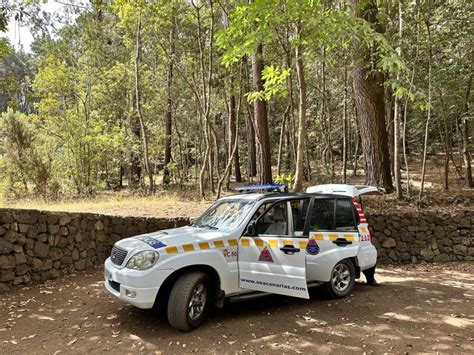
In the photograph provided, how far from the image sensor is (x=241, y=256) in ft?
16.4

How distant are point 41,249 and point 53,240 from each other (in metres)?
0.28

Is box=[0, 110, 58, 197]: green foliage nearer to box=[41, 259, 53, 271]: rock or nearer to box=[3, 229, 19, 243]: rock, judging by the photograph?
box=[41, 259, 53, 271]: rock

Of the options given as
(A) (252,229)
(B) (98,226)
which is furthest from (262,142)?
(A) (252,229)

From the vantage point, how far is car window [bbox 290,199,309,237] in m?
5.48

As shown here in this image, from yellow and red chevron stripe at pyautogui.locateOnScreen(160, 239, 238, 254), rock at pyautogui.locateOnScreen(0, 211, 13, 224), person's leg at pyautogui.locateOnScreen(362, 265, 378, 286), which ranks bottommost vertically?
person's leg at pyautogui.locateOnScreen(362, 265, 378, 286)

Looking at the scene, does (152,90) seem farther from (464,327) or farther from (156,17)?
(464,327)

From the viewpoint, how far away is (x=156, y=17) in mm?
15141

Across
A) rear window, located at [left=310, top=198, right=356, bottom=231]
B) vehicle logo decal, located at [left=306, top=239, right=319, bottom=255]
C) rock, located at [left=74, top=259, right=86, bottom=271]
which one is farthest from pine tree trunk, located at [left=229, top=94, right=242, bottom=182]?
vehicle logo decal, located at [left=306, top=239, right=319, bottom=255]

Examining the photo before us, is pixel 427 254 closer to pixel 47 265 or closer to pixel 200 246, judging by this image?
pixel 200 246

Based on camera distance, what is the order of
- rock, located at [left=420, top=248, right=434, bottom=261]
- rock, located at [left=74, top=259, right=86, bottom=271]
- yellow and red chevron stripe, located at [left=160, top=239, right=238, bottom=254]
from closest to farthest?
yellow and red chevron stripe, located at [left=160, top=239, right=238, bottom=254]
rock, located at [left=74, top=259, right=86, bottom=271]
rock, located at [left=420, top=248, right=434, bottom=261]

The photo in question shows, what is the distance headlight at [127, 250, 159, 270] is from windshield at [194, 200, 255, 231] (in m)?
1.18

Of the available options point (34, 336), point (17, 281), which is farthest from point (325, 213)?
point (17, 281)

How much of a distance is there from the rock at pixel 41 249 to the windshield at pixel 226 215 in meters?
3.19

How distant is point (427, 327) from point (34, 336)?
5.06 m
